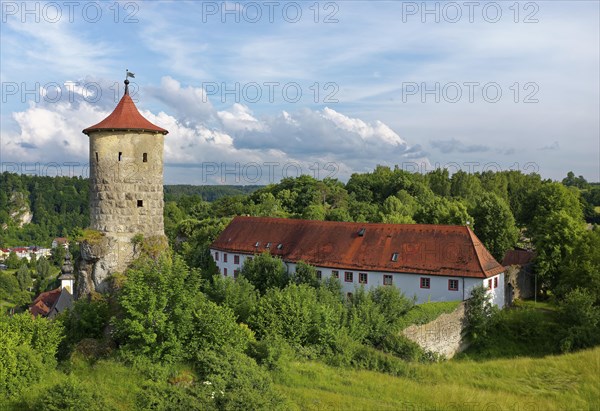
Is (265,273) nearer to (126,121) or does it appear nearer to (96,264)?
(96,264)

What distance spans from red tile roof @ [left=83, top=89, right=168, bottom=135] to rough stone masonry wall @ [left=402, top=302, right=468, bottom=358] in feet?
53.7

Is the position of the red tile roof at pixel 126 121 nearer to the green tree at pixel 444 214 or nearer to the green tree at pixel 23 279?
the green tree at pixel 444 214

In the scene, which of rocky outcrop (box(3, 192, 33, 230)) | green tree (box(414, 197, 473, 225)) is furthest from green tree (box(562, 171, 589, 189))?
rocky outcrop (box(3, 192, 33, 230))

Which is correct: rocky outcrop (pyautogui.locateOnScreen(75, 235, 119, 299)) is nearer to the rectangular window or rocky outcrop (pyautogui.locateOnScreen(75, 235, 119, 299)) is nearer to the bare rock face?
the bare rock face

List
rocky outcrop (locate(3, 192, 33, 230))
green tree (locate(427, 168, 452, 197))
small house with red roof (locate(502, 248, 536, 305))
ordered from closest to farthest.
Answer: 1. small house with red roof (locate(502, 248, 536, 305))
2. green tree (locate(427, 168, 452, 197))
3. rocky outcrop (locate(3, 192, 33, 230))

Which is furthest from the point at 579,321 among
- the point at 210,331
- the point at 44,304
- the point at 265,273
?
the point at 44,304

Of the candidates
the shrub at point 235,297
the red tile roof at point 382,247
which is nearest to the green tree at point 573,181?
the red tile roof at point 382,247

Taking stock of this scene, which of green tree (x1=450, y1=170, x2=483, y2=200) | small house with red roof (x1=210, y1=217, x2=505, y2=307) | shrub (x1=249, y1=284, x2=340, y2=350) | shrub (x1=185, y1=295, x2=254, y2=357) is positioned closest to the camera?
shrub (x1=185, y1=295, x2=254, y2=357)

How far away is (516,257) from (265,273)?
76.3ft

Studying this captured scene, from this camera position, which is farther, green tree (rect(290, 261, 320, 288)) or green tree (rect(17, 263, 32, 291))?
green tree (rect(17, 263, 32, 291))

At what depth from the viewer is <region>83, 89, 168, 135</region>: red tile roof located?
19.7 metres

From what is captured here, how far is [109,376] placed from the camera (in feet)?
51.9

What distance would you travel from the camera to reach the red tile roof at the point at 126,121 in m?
19.7

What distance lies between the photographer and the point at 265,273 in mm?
36000
